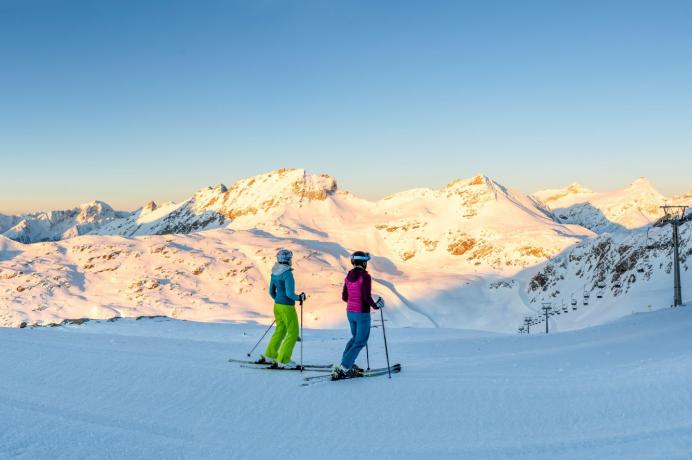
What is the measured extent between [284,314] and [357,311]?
178cm

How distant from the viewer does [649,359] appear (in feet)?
33.3

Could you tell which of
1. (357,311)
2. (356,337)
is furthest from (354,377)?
(357,311)

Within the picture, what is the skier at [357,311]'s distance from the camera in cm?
927

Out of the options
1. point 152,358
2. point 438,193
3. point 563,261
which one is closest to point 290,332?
point 152,358

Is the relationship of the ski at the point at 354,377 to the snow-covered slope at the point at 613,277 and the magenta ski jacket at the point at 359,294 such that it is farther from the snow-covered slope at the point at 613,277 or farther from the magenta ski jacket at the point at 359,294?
the snow-covered slope at the point at 613,277

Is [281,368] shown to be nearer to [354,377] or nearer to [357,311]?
[354,377]

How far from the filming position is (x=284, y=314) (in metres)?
10.5

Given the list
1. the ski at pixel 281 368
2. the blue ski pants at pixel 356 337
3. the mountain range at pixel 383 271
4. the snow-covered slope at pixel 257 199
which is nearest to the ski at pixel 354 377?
the blue ski pants at pixel 356 337

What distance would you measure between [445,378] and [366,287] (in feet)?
6.60

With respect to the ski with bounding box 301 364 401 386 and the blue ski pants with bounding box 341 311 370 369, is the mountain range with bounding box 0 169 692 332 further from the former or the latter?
the blue ski pants with bounding box 341 311 370 369

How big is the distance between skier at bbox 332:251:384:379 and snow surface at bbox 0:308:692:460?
0.39 metres

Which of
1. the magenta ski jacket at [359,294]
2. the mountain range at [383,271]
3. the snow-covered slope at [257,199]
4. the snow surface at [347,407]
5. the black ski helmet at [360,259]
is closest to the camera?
the snow surface at [347,407]

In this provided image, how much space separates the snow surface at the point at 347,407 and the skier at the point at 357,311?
15.2 inches

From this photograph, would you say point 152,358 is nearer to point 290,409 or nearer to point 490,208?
point 290,409
